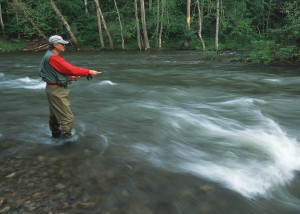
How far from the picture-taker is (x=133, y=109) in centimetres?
939

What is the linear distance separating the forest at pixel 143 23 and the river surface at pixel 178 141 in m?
18.9

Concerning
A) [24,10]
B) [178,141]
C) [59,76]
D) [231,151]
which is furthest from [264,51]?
[24,10]

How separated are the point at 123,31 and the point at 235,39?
11.0 m

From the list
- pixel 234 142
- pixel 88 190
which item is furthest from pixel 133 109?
pixel 88 190

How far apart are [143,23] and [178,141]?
26.0m

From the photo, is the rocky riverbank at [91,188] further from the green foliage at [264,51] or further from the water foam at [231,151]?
the green foliage at [264,51]

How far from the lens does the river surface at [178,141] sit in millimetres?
4863

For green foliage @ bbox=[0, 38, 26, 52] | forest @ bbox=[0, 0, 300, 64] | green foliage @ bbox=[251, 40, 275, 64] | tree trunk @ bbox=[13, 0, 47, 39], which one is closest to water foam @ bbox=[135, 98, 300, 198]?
green foliage @ bbox=[251, 40, 275, 64]

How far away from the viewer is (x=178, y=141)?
23.4 ft

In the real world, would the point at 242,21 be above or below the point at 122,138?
above

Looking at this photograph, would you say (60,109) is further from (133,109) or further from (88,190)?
(133,109)

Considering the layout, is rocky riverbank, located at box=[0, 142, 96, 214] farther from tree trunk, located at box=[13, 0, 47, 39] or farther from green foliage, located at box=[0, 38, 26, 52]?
green foliage, located at box=[0, 38, 26, 52]

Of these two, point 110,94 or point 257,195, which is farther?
point 110,94

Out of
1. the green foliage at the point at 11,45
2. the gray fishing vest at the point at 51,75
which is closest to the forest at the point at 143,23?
the green foliage at the point at 11,45
